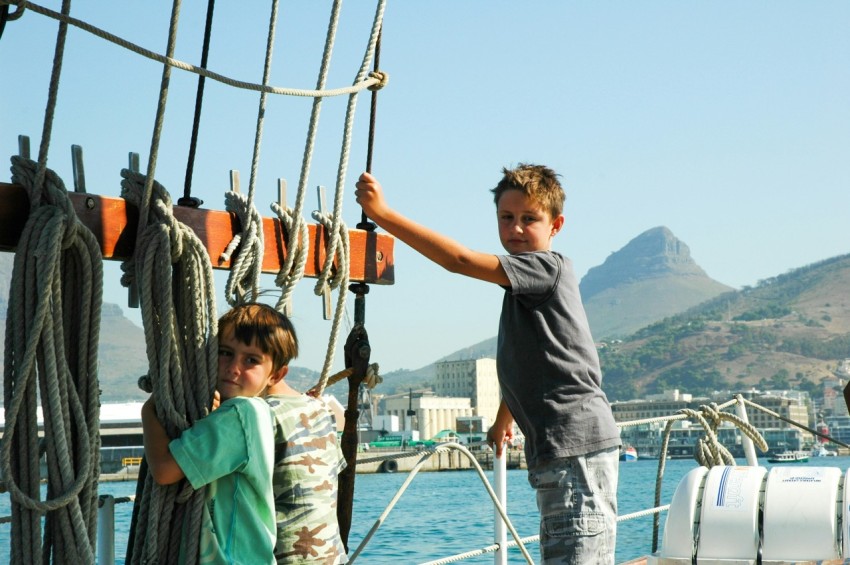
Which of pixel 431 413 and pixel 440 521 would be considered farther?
pixel 431 413

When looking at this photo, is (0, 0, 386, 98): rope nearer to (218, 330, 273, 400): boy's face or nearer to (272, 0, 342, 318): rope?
(272, 0, 342, 318): rope

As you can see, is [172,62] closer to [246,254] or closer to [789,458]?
[246,254]

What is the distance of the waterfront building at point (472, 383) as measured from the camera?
141m

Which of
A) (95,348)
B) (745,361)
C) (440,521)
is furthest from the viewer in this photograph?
(745,361)

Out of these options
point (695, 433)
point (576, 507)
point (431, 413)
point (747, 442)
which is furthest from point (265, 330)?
point (431, 413)

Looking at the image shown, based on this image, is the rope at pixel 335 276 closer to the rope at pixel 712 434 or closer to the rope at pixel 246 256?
the rope at pixel 246 256

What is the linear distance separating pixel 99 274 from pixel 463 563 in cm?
1822

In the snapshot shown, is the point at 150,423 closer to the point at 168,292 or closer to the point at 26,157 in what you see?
the point at 168,292

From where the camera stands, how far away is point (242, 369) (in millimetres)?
2242

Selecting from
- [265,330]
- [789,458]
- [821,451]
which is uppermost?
[821,451]

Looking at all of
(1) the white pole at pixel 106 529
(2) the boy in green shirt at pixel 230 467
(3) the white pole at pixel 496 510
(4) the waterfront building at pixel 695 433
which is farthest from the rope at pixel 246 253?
(4) the waterfront building at pixel 695 433

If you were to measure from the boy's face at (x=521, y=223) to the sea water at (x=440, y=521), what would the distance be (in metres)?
3.29

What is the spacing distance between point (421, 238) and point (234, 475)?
23.9 inches

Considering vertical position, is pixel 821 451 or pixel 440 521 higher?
pixel 821 451
